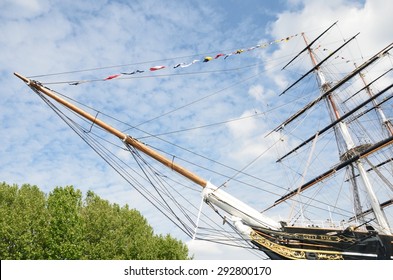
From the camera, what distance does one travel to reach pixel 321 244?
15102 millimetres

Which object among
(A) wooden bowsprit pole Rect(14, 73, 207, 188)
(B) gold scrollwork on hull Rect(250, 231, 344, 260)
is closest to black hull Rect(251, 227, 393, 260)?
(B) gold scrollwork on hull Rect(250, 231, 344, 260)

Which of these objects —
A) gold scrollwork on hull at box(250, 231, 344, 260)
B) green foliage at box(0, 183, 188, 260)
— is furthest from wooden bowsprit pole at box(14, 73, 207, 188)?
green foliage at box(0, 183, 188, 260)

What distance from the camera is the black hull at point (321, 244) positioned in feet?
47.2

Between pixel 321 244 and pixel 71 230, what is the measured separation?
1443 cm

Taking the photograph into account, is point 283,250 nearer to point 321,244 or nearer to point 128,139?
point 321,244

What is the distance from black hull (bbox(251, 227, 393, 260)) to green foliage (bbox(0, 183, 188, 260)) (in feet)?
39.1

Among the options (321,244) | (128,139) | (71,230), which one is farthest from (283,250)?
(71,230)

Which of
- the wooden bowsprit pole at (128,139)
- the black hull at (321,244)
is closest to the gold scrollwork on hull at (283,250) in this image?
the black hull at (321,244)

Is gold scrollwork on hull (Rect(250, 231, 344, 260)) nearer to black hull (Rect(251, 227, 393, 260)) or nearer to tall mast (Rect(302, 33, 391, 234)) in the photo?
black hull (Rect(251, 227, 393, 260))

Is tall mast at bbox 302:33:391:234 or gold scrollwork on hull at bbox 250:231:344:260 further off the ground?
tall mast at bbox 302:33:391:234

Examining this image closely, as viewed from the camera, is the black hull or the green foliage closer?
the black hull

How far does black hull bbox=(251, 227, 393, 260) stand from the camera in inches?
567

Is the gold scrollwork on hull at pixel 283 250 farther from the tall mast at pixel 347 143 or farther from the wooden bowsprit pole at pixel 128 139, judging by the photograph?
the tall mast at pixel 347 143
